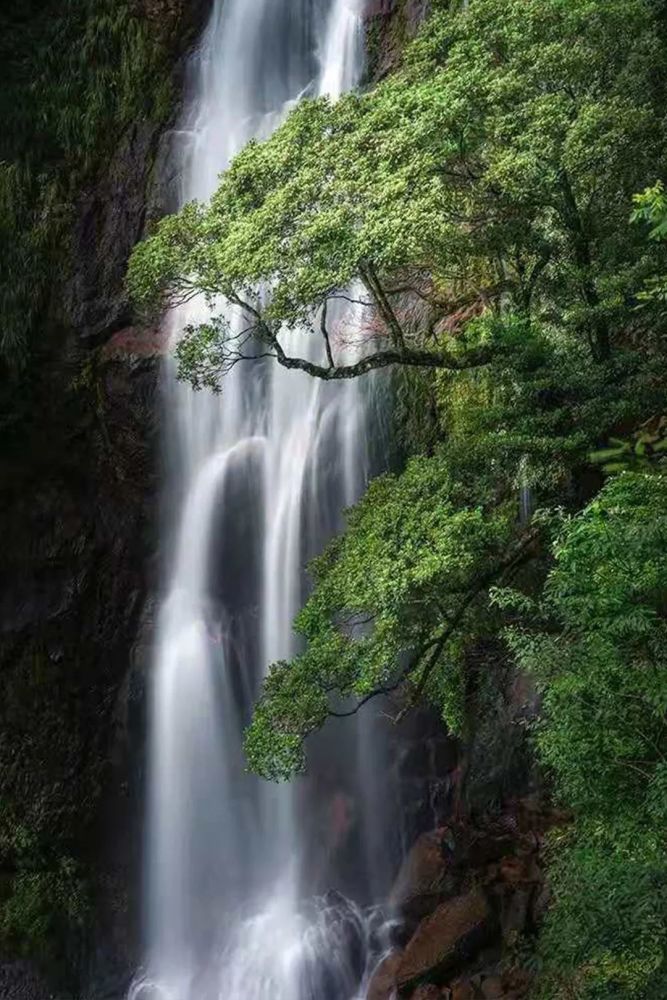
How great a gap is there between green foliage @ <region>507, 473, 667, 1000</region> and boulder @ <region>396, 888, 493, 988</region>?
144 inches

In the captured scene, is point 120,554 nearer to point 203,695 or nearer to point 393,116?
point 203,695

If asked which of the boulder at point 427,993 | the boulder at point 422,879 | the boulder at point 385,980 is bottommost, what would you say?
the boulder at point 385,980

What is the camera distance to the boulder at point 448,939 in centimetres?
880

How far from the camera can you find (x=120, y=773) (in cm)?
1401

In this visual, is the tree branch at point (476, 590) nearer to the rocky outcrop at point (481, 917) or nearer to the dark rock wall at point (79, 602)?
the rocky outcrop at point (481, 917)

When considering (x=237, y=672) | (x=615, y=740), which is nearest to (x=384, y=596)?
(x=615, y=740)

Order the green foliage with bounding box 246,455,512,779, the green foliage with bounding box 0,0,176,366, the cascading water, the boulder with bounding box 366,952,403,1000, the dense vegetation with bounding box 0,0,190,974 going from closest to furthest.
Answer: the green foliage with bounding box 246,455,512,779
the boulder with bounding box 366,952,403,1000
the cascading water
the dense vegetation with bounding box 0,0,190,974
the green foliage with bounding box 0,0,176,366

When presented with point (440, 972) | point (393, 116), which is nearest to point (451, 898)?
point (440, 972)

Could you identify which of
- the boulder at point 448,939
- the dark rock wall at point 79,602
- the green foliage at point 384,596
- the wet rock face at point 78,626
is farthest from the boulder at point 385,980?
the wet rock face at point 78,626

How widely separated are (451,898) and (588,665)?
5406 millimetres

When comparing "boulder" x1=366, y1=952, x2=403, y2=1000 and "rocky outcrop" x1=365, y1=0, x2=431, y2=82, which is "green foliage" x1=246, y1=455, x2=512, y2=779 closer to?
"boulder" x1=366, y1=952, x2=403, y2=1000

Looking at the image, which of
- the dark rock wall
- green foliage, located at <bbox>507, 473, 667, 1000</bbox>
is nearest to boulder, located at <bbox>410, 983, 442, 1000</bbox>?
green foliage, located at <bbox>507, 473, 667, 1000</bbox>

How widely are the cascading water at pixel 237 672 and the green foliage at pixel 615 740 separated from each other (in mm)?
6231

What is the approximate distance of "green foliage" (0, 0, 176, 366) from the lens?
15617 millimetres
